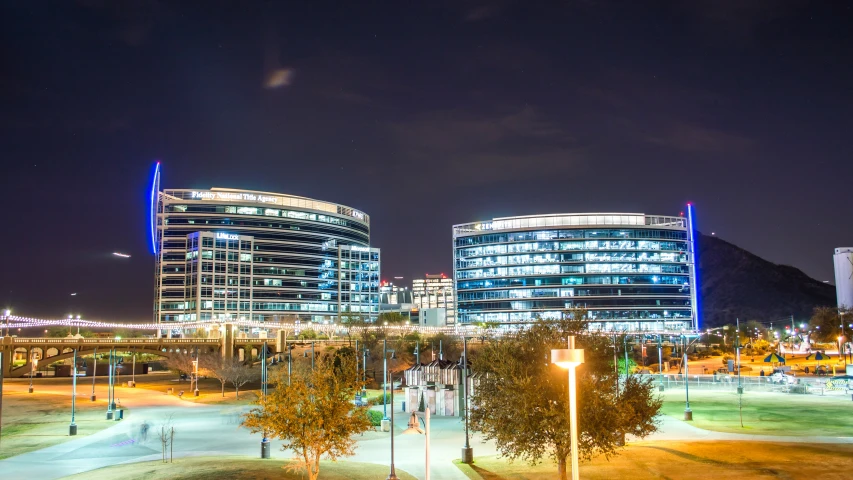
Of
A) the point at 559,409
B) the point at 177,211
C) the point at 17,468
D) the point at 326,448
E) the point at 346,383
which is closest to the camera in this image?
the point at 559,409

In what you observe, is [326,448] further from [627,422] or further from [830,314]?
[830,314]

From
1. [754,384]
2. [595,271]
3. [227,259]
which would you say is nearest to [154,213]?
[227,259]

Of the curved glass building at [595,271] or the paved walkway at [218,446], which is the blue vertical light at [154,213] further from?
the paved walkway at [218,446]

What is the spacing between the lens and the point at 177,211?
7229 inches

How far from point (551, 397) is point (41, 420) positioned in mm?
53198

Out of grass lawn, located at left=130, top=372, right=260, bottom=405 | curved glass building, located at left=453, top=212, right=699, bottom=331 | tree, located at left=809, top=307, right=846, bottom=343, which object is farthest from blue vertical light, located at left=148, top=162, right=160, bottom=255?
tree, located at left=809, top=307, right=846, bottom=343

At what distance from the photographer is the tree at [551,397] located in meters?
25.5

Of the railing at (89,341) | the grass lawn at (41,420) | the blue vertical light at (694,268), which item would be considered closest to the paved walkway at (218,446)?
the grass lawn at (41,420)

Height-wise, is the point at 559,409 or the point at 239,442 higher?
the point at 559,409

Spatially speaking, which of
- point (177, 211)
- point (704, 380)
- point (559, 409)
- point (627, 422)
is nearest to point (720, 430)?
point (627, 422)

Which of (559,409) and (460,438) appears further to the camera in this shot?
(460,438)

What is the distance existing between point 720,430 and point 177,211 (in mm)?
164710

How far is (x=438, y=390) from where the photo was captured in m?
58.1

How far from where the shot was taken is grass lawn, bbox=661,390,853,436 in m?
46.1
